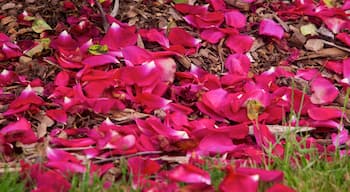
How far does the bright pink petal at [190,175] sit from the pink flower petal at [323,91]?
0.82 meters

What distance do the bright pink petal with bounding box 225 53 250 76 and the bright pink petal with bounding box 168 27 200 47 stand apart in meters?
0.17

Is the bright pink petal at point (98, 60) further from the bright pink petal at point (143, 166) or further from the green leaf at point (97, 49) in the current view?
the bright pink petal at point (143, 166)

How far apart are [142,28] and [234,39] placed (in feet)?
1.41

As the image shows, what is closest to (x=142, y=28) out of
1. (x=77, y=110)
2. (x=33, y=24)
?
(x=33, y=24)

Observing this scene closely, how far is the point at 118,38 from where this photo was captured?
3201 millimetres

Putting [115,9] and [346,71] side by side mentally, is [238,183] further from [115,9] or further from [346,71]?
[115,9]

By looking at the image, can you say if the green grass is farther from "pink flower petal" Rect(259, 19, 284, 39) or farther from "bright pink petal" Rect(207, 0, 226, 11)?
"bright pink petal" Rect(207, 0, 226, 11)

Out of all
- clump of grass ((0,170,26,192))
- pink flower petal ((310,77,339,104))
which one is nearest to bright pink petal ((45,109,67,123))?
clump of grass ((0,170,26,192))

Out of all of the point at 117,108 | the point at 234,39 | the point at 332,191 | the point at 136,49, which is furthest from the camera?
the point at 234,39

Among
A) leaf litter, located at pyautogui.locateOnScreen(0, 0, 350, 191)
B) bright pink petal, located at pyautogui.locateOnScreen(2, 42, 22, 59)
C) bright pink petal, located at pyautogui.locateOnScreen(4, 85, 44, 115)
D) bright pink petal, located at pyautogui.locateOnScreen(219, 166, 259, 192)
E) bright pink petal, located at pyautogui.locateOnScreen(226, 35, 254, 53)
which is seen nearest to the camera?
bright pink petal, located at pyautogui.locateOnScreen(219, 166, 259, 192)

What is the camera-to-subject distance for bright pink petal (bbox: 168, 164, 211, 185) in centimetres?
231

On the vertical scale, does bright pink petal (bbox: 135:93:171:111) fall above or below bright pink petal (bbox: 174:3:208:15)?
below

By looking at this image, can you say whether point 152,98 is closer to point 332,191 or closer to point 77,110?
point 77,110

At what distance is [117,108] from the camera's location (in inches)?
112
